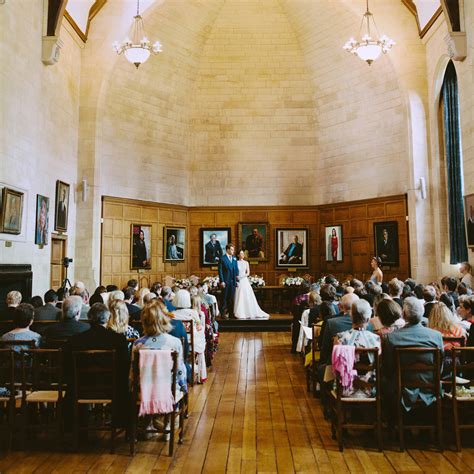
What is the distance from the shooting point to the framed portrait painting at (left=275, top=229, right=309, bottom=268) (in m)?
15.5

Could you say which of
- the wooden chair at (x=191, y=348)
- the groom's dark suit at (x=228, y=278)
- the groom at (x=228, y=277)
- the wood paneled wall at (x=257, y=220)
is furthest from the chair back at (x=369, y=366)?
the wood paneled wall at (x=257, y=220)

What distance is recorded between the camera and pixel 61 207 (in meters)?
11.4

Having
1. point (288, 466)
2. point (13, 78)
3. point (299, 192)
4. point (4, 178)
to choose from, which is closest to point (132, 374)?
point (288, 466)

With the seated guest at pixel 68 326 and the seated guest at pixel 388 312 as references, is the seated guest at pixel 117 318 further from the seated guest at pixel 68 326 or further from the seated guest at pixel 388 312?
the seated guest at pixel 388 312

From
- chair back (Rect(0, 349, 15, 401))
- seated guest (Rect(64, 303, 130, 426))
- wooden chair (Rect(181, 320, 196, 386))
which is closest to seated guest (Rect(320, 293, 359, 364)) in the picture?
wooden chair (Rect(181, 320, 196, 386))

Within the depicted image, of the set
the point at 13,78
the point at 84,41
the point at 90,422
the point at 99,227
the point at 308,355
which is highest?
the point at 84,41

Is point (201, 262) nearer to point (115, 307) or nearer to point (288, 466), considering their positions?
point (115, 307)

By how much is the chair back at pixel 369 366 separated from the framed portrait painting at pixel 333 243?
10.7m

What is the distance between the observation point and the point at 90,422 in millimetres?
4785

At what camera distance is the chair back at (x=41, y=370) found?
4023mm

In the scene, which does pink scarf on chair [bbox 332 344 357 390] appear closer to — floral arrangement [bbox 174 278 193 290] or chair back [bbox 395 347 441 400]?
chair back [bbox 395 347 441 400]

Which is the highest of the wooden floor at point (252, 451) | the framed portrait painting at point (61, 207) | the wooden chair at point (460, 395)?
the framed portrait painting at point (61, 207)

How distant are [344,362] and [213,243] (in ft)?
38.8

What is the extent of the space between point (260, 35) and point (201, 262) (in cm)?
786
